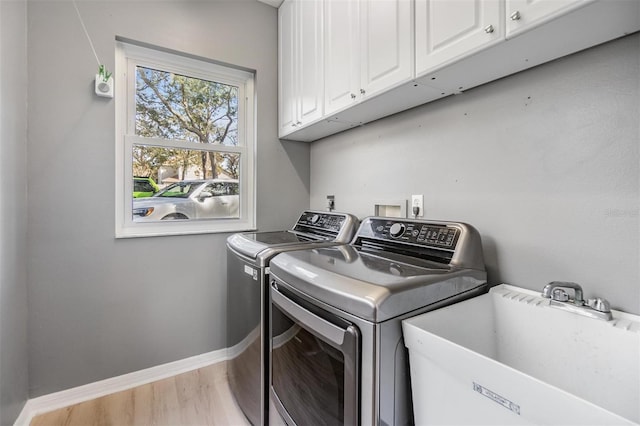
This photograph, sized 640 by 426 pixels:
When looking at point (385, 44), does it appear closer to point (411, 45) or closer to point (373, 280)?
point (411, 45)

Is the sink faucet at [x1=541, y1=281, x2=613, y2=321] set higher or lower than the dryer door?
higher

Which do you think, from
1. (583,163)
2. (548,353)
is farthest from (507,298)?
(583,163)

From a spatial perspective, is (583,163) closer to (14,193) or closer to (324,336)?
(324,336)

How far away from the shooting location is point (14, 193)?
1413mm

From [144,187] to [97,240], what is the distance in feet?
1.39

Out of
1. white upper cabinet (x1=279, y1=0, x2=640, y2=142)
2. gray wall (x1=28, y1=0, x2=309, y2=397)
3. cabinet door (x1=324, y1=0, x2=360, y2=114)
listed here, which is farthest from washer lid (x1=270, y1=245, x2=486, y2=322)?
gray wall (x1=28, y1=0, x2=309, y2=397)

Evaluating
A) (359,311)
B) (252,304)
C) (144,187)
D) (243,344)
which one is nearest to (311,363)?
(359,311)

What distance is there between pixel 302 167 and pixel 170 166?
38.7 inches

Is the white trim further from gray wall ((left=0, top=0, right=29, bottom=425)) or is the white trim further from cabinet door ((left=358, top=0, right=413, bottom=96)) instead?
cabinet door ((left=358, top=0, right=413, bottom=96))

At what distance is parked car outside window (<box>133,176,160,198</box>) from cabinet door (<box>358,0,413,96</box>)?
1497 millimetres

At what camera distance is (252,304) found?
1.43m

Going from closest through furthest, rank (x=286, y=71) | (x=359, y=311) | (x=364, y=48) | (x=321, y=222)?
(x=359, y=311) → (x=364, y=48) → (x=321, y=222) → (x=286, y=71)

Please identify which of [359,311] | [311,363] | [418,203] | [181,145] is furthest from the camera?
[181,145]

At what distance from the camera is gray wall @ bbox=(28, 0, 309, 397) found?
159cm
